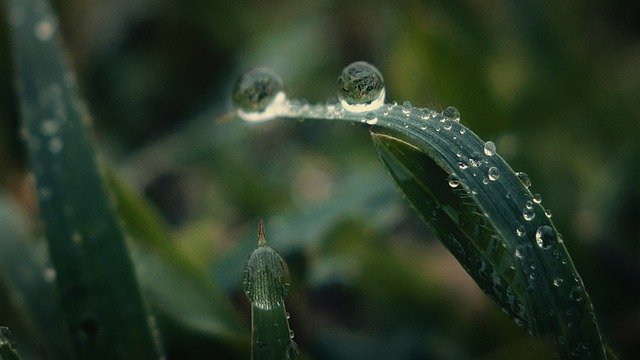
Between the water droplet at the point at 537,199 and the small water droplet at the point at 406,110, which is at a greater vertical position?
the small water droplet at the point at 406,110

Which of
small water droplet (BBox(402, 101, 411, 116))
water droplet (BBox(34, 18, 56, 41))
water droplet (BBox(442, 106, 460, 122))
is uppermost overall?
water droplet (BBox(34, 18, 56, 41))

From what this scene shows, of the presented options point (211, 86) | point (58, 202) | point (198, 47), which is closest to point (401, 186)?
point (58, 202)

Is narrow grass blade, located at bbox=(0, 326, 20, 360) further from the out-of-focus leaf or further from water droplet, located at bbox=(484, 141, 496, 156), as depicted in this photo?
water droplet, located at bbox=(484, 141, 496, 156)

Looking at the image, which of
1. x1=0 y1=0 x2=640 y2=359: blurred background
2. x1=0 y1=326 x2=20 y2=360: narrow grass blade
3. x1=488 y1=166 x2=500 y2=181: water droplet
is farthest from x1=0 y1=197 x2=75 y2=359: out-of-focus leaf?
x1=488 y1=166 x2=500 y2=181: water droplet

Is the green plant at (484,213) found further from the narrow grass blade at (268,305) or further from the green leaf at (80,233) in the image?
the green leaf at (80,233)

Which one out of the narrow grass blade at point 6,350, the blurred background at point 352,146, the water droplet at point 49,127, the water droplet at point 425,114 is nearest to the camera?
the narrow grass blade at point 6,350

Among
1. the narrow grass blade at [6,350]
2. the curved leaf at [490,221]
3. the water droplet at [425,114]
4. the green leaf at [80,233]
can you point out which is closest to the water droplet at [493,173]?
the curved leaf at [490,221]

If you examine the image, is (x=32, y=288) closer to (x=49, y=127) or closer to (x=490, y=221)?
(x=49, y=127)
